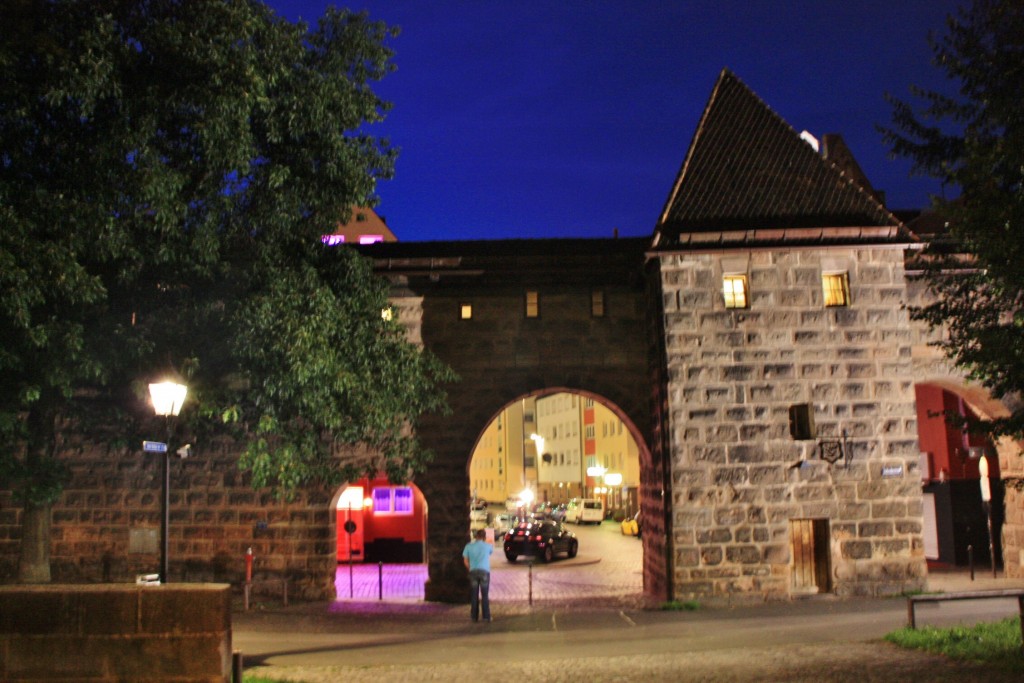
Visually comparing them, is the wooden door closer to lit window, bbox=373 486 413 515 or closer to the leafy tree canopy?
the leafy tree canopy

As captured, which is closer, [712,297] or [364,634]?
[364,634]

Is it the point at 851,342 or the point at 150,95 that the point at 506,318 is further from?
the point at 150,95

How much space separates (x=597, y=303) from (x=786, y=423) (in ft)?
15.7

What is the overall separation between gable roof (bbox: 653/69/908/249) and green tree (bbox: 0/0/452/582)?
6.77 m

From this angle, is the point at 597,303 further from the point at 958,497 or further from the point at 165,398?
the point at 958,497

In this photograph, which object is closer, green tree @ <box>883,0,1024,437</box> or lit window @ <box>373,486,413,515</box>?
green tree @ <box>883,0,1024,437</box>

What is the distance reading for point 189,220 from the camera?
12812 mm

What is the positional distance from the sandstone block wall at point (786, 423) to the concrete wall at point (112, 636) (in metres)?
10.3

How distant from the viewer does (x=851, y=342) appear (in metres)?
17.7

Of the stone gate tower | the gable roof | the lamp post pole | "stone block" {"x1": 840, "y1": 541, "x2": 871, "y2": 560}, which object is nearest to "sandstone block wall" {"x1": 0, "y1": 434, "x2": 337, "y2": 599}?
the stone gate tower

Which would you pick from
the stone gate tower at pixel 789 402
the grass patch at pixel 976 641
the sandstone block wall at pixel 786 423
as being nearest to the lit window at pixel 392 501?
the stone gate tower at pixel 789 402

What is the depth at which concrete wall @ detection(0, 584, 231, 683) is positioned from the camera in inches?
347

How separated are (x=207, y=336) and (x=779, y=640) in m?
9.31

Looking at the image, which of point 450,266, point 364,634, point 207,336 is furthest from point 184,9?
point 364,634
